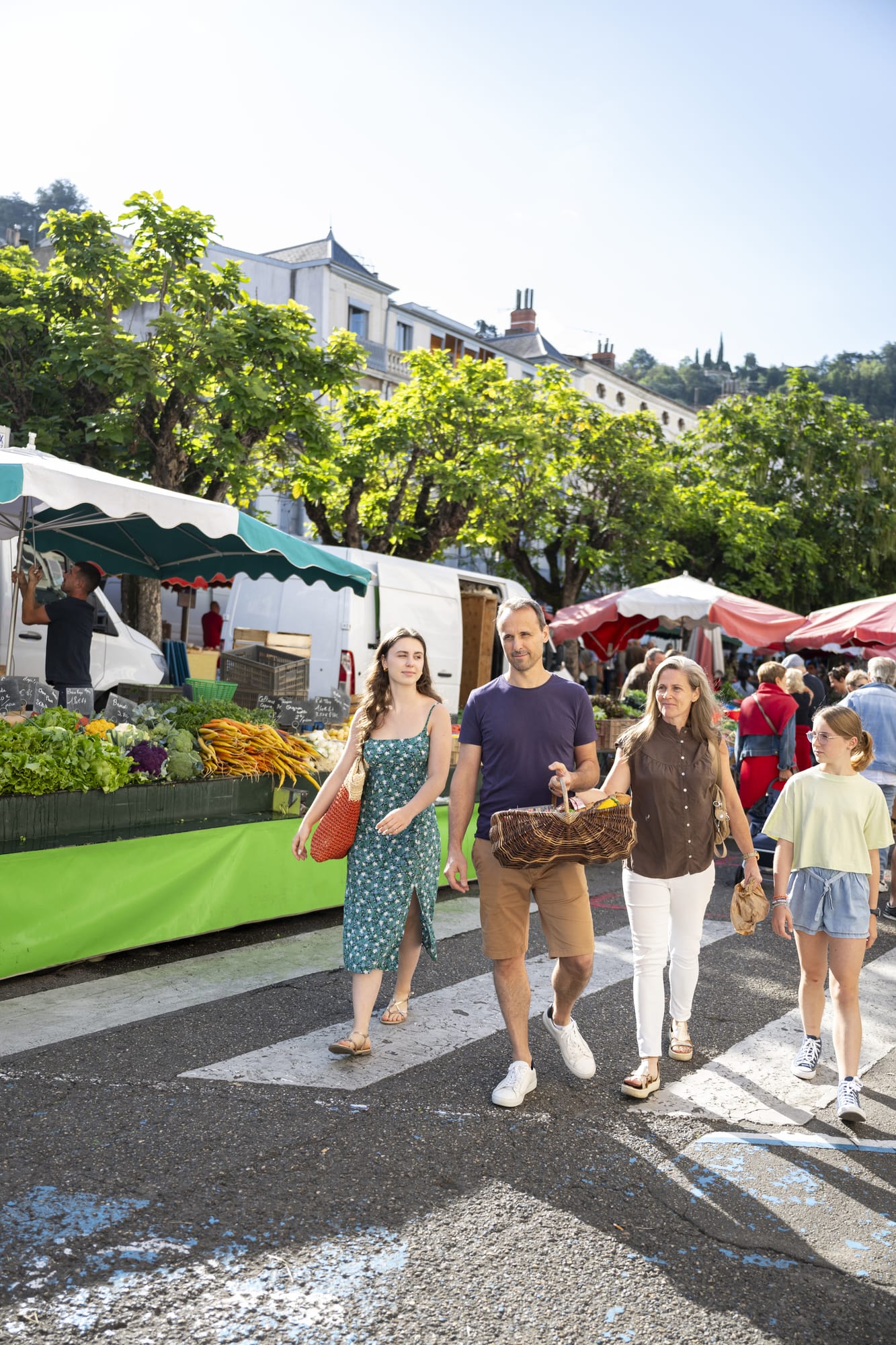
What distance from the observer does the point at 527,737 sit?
4262 millimetres

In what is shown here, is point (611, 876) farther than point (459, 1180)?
Yes

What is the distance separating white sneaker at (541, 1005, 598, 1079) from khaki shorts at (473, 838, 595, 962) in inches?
15.1

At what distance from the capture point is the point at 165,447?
48.8 feet

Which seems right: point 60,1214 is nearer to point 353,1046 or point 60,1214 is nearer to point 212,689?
point 353,1046

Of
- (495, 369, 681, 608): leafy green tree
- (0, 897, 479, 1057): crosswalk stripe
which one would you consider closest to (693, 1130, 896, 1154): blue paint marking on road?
(0, 897, 479, 1057): crosswalk stripe

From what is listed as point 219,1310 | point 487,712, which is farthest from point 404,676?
point 219,1310

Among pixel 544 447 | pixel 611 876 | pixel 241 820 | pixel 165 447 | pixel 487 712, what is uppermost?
pixel 544 447

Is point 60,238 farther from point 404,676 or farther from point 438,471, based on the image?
point 404,676

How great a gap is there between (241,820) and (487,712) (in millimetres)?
2751

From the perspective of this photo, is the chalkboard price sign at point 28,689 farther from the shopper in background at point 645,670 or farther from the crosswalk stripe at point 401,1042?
the shopper in background at point 645,670

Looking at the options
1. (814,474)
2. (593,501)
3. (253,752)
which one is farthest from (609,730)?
(814,474)

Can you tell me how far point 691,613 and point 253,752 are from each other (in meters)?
7.80

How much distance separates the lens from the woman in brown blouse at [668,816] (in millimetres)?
4555

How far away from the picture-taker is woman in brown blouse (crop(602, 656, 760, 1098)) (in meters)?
4.55
